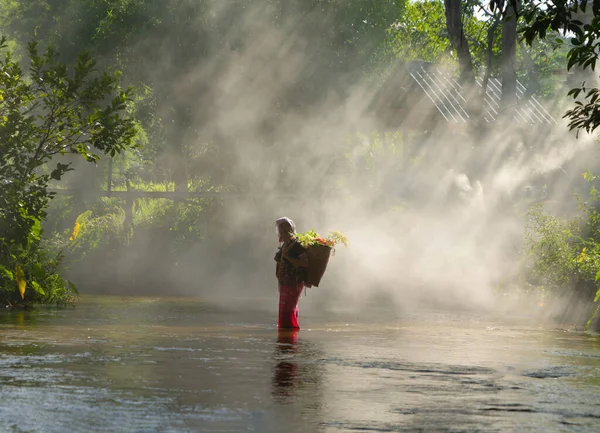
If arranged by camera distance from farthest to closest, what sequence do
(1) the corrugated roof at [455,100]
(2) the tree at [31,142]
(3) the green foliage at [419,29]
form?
(1) the corrugated roof at [455,100] → (3) the green foliage at [419,29] → (2) the tree at [31,142]

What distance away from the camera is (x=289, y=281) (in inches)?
602

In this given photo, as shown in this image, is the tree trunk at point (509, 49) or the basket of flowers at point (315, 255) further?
the tree trunk at point (509, 49)

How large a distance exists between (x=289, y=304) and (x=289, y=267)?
0.54 meters

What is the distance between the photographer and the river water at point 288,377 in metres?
7.97

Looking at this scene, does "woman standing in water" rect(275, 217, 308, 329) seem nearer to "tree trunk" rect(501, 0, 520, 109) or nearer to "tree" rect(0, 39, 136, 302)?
"tree" rect(0, 39, 136, 302)

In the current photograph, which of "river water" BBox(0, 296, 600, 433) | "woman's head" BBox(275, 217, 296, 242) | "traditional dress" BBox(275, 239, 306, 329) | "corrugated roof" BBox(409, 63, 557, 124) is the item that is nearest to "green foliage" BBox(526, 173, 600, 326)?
"river water" BBox(0, 296, 600, 433)

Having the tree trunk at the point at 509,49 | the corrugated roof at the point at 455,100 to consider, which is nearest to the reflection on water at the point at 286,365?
the tree trunk at the point at 509,49

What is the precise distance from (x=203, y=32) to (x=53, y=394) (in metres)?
26.1

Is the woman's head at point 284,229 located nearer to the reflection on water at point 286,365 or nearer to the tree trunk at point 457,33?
the reflection on water at point 286,365

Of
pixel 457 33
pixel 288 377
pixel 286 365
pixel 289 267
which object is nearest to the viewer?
pixel 288 377

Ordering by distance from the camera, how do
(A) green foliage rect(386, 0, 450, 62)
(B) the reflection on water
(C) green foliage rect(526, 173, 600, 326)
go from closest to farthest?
1. (B) the reflection on water
2. (C) green foliage rect(526, 173, 600, 326)
3. (A) green foliage rect(386, 0, 450, 62)

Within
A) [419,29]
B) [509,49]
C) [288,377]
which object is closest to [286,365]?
[288,377]

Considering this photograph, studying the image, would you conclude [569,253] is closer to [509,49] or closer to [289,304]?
[289,304]

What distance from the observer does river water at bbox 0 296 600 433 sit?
7973 mm
